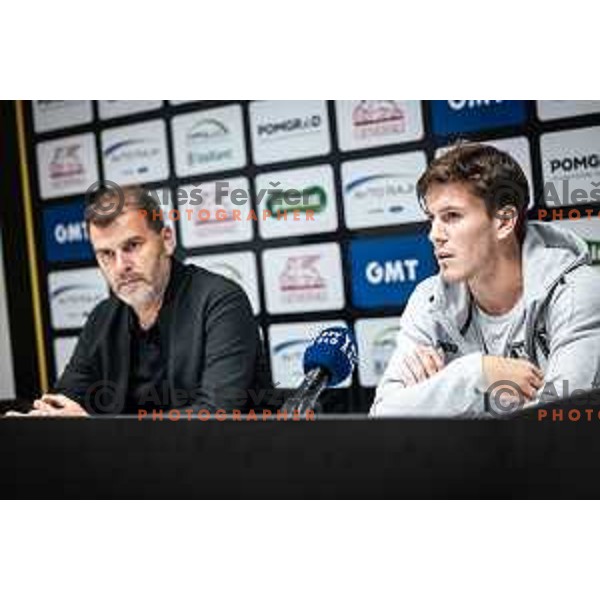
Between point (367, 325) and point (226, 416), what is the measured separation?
0.64 meters

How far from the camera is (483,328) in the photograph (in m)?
3.68

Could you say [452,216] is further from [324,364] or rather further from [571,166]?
[324,364]

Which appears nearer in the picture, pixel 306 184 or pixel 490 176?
pixel 490 176

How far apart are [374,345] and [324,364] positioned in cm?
20

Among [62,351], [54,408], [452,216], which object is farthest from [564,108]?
[54,408]

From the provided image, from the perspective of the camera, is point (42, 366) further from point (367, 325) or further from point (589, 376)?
point (589, 376)

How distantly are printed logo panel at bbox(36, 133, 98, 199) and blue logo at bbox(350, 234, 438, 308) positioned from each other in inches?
44.5

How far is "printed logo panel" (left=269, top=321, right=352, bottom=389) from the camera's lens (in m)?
3.84

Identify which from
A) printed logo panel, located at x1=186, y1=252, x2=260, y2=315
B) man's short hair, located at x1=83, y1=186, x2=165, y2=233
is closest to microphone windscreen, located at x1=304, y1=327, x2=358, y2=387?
printed logo panel, located at x1=186, y1=252, x2=260, y2=315

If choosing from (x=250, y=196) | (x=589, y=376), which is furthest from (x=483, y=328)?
(x=250, y=196)

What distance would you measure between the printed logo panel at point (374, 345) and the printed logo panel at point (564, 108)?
903mm

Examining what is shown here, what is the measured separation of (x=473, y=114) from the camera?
366cm

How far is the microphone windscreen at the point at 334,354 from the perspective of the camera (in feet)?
12.5

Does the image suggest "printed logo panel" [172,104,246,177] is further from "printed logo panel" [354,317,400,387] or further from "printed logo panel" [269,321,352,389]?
"printed logo panel" [354,317,400,387]
